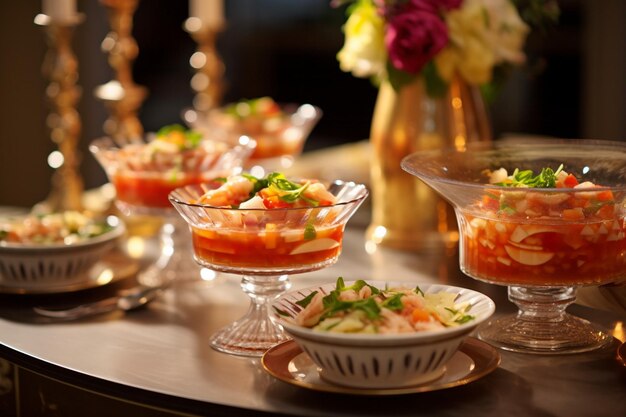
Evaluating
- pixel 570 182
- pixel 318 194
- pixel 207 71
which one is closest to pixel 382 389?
pixel 318 194

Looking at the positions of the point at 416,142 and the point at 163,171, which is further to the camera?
the point at 416,142

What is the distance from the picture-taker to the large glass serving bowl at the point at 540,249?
173 cm

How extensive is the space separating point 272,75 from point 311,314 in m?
5.12

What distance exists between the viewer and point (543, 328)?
1.86 metres

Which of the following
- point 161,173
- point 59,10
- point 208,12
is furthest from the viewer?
point 208,12

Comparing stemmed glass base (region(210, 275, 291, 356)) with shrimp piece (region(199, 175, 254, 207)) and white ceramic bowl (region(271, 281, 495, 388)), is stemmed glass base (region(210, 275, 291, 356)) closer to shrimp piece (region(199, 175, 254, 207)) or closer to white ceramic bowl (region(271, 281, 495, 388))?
shrimp piece (region(199, 175, 254, 207))

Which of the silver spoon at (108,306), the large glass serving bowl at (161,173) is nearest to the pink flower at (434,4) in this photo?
the large glass serving bowl at (161,173)

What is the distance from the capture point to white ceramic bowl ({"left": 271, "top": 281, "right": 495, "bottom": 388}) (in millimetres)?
1464

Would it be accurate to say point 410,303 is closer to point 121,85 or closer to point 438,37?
point 438,37

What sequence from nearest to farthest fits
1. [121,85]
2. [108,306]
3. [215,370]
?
[215,370], [108,306], [121,85]

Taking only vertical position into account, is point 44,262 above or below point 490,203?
below

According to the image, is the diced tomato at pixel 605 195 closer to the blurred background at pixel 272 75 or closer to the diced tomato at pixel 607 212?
the diced tomato at pixel 607 212

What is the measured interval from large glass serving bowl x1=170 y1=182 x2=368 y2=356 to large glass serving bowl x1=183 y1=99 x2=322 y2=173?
1122 millimetres

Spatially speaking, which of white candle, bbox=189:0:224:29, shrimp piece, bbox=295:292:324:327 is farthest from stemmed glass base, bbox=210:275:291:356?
white candle, bbox=189:0:224:29
